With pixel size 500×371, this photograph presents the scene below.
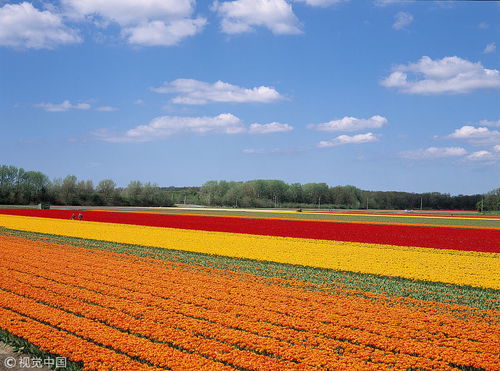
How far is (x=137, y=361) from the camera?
7508 millimetres

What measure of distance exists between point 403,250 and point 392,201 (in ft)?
410

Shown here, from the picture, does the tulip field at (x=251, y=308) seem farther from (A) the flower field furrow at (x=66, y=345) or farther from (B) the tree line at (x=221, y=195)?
(B) the tree line at (x=221, y=195)

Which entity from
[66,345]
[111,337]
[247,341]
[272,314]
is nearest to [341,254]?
[272,314]

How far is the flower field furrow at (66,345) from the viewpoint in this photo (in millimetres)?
7329

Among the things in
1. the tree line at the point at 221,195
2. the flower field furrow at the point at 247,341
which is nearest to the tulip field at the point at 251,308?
the flower field furrow at the point at 247,341

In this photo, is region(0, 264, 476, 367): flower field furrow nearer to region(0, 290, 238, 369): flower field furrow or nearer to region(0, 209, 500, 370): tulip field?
region(0, 209, 500, 370): tulip field

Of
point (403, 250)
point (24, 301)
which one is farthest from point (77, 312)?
point (403, 250)

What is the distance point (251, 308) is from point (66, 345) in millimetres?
4000

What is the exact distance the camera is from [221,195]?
13450cm

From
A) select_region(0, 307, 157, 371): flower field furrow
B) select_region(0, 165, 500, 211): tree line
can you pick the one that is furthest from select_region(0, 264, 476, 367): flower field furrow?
select_region(0, 165, 500, 211): tree line

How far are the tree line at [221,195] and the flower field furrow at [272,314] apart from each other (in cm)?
8086

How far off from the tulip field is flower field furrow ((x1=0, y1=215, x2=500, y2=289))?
4.9 inches

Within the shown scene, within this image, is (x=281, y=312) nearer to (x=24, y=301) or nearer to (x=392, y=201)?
(x=24, y=301)

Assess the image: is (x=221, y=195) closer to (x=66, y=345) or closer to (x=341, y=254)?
(x=341, y=254)
